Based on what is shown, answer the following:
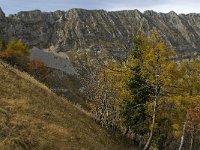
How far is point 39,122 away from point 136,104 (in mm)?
18161

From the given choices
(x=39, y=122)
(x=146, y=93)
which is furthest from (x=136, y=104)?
(x=39, y=122)

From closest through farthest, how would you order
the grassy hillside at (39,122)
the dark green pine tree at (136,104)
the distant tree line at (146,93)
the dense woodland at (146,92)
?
the grassy hillside at (39,122)
the dense woodland at (146,92)
the distant tree line at (146,93)
the dark green pine tree at (136,104)

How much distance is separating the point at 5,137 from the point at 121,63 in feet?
97.2

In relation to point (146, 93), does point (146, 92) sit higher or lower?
higher

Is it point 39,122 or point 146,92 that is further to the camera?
point 146,92

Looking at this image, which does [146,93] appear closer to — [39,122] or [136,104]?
[136,104]

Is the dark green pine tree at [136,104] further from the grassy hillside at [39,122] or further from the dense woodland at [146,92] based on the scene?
the grassy hillside at [39,122]

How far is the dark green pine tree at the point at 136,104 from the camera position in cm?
4932

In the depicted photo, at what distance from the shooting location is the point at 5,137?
2897 cm

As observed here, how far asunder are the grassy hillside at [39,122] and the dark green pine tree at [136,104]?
573cm

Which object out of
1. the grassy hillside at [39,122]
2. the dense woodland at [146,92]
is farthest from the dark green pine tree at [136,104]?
the grassy hillside at [39,122]

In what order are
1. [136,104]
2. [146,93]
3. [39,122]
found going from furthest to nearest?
1. [146,93]
2. [136,104]
3. [39,122]

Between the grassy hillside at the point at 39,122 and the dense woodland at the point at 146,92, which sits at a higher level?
the dense woodland at the point at 146,92

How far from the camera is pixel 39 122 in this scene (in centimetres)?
3406
